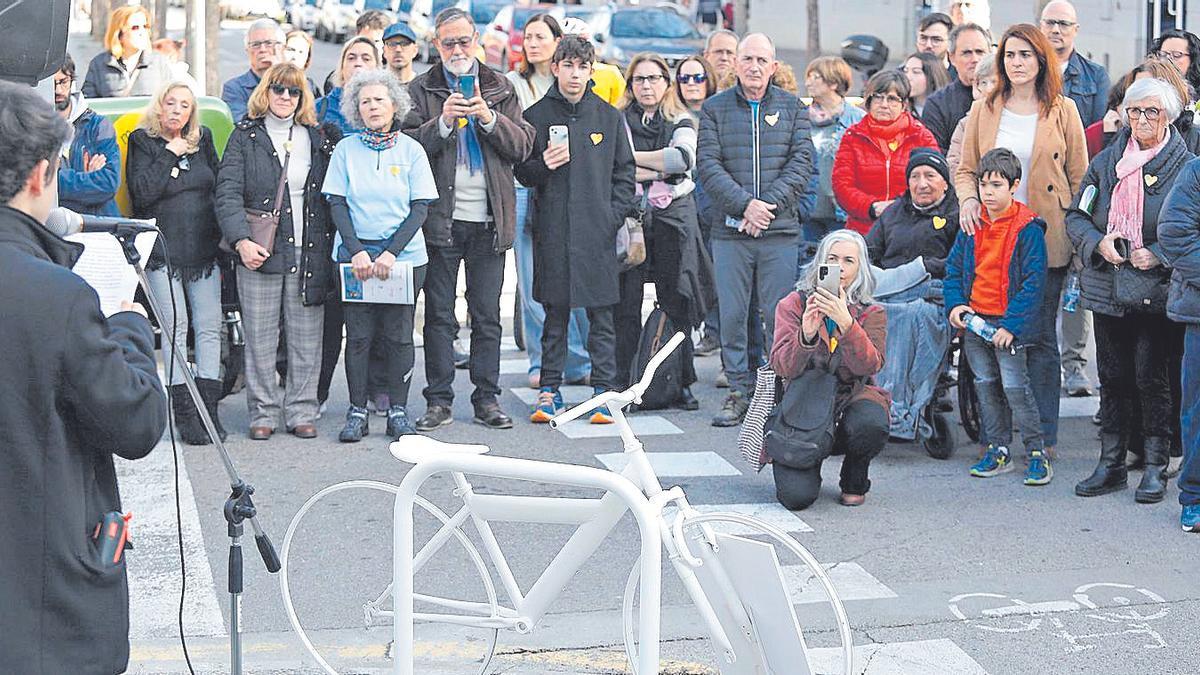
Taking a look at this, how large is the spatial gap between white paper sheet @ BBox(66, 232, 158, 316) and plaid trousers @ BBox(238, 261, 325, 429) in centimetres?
521

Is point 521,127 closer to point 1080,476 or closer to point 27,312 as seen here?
point 1080,476

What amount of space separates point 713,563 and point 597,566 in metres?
2.20

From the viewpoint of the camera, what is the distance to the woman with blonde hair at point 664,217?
980 centimetres

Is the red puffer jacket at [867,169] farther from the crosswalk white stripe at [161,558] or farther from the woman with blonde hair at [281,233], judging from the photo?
the crosswalk white stripe at [161,558]

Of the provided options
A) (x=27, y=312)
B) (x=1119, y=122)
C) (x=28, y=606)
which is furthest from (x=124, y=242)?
(x=1119, y=122)

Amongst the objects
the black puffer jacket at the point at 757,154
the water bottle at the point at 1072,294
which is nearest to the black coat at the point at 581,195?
the black puffer jacket at the point at 757,154

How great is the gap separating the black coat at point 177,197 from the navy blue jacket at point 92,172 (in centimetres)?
14

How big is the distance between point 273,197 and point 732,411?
9.48 feet

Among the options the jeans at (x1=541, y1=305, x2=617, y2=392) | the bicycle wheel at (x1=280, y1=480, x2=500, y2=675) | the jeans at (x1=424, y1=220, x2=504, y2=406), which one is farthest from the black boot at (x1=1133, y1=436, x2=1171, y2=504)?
the bicycle wheel at (x1=280, y1=480, x2=500, y2=675)

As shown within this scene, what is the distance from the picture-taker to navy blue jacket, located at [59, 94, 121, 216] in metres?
8.39

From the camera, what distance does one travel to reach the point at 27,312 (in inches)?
131

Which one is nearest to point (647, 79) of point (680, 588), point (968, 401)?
point (968, 401)

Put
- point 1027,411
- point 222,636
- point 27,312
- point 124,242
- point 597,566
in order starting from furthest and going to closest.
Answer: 1. point 1027,411
2. point 597,566
3. point 222,636
4. point 124,242
5. point 27,312

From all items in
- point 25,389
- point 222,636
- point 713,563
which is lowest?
point 222,636
